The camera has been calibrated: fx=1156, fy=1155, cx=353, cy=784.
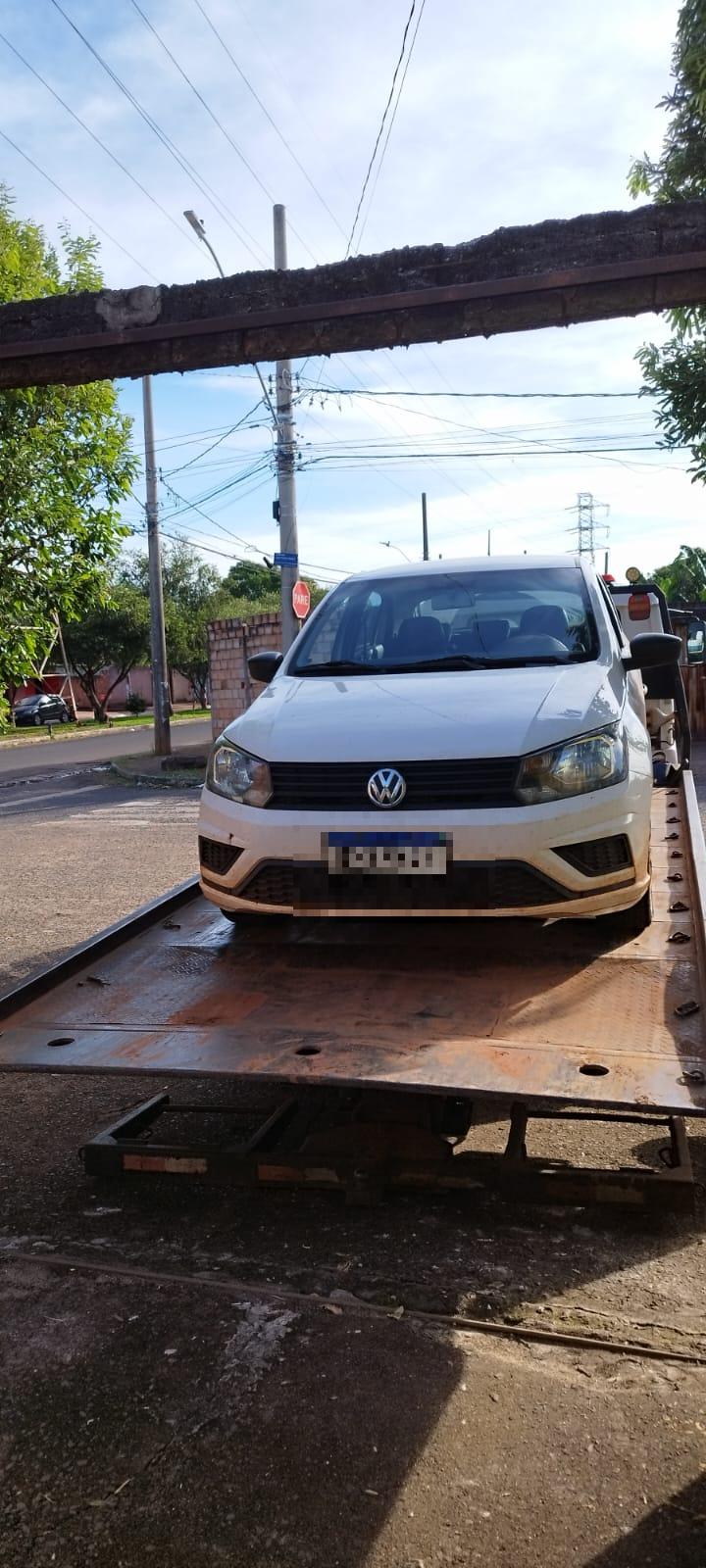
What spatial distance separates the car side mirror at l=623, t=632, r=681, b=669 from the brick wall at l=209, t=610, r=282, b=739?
16.2 metres

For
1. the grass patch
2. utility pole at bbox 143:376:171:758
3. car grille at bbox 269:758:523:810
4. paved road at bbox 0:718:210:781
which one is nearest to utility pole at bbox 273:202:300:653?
utility pole at bbox 143:376:171:758

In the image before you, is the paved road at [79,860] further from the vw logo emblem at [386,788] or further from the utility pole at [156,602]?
the utility pole at [156,602]

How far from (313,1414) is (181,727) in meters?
35.3

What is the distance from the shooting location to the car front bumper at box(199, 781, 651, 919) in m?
3.46

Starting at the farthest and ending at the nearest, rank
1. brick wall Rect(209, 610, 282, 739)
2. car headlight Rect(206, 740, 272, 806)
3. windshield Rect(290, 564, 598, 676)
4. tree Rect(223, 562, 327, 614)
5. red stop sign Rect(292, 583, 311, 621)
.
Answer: tree Rect(223, 562, 327, 614), brick wall Rect(209, 610, 282, 739), red stop sign Rect(292, 583, 311, 621), windshield Rect(290, 564, 598, 676), car headlight Rect(206, 740, 272, 806)

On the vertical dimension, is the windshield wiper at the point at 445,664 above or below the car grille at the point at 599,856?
above

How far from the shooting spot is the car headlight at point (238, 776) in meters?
3.79

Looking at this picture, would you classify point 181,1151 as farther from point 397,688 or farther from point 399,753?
point 397,688

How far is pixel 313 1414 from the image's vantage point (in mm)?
2463

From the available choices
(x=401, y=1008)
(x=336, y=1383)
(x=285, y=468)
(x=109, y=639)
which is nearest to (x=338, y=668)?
(x=401, y=1008)

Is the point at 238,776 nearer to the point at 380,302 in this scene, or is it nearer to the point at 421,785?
the point at 421,785

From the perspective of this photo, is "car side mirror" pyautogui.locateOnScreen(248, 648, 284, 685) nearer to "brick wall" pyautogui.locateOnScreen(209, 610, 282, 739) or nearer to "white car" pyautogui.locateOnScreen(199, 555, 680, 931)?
"white car" pyautogui.locateOnScreen(199, 555, 680, 931)

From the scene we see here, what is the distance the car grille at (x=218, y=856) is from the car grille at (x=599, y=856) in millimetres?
1059

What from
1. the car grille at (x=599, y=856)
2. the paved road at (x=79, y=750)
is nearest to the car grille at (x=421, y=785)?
the car grille at (x=599, y=856)
